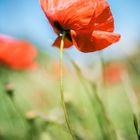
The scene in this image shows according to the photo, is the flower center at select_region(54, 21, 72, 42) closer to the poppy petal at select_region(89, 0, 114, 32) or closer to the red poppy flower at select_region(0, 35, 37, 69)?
the poppy petal at select_region(89, 0, 114, 32)

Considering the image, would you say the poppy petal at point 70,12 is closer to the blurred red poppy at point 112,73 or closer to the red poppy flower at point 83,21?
the red poppy flower at point 83,21

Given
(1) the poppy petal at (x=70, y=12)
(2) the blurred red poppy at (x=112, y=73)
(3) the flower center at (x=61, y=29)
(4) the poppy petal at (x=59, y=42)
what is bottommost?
(2) the blurred red poppy at (x=112, y=73)

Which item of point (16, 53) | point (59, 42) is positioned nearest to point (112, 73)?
point (16, 53)

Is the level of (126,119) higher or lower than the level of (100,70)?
lower

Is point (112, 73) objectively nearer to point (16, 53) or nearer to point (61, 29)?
point (16, 53)

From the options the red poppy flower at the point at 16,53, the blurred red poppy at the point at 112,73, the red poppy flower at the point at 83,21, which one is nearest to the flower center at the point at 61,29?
the red poppy flower at the point at 83,21

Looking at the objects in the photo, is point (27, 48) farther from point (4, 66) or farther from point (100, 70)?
point (100, 70)

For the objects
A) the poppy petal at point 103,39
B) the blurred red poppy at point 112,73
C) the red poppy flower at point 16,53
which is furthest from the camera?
the blurred red poppy at point 112,73

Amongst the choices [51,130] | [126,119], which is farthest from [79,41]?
[126,119]
